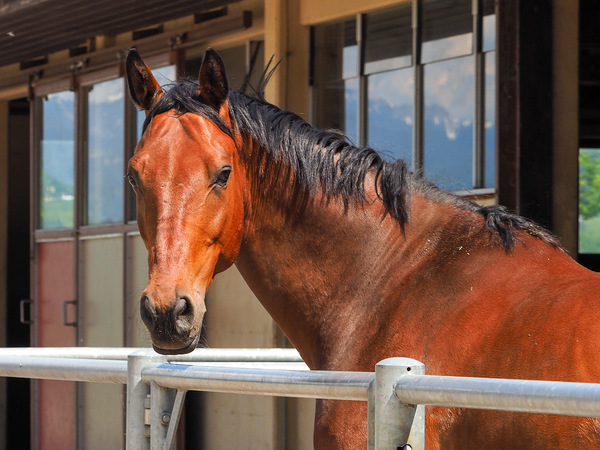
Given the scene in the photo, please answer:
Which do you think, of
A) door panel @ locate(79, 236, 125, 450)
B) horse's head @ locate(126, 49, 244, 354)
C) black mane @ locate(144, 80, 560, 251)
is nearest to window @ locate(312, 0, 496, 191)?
door panel @ locate(79, 236, 125, 450)

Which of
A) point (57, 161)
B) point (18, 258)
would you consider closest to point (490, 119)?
point (57, 161)

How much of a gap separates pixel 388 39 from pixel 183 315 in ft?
15.7

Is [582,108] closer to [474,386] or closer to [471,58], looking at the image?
[471,58]

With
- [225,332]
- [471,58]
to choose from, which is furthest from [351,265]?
[225,332]

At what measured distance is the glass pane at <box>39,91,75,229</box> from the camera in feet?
33.1

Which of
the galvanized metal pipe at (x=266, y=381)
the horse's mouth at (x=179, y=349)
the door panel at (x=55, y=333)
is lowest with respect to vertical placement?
the door panel at (x=55, y=333)

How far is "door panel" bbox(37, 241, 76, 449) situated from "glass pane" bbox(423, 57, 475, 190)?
447 cm

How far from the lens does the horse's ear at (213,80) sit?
322 cm

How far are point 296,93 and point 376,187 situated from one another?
4.53 m

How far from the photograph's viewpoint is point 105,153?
9492 mm

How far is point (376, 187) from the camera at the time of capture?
10.7 ft

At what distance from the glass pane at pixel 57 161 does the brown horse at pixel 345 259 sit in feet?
22.8

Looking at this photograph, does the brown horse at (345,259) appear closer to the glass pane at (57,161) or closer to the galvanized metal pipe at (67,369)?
the galvanized metal pipe at (67,369)

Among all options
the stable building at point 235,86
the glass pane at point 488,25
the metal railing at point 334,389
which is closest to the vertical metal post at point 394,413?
the metal railing at point 334,389
